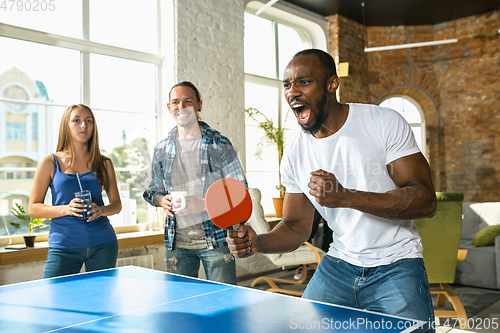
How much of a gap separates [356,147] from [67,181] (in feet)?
5.58

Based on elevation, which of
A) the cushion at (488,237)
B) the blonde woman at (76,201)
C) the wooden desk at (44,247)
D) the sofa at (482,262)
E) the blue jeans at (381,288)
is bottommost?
the sofa at (482,262)

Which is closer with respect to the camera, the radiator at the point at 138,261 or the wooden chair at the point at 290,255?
the radiator at the point at 138,261

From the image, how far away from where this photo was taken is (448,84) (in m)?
7.93

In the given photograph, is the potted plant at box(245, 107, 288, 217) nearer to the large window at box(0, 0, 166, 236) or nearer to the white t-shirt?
the large window at box(0, 0, 166, 236)

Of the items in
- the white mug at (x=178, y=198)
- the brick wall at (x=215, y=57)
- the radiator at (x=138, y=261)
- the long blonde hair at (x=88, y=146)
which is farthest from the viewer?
the brick wall at (x=215, y=57)

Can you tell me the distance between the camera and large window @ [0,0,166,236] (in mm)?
3744

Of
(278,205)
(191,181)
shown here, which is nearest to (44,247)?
(191,181)

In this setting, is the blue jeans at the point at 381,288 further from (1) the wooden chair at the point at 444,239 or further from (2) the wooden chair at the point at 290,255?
(2) the wooden chair at the point at 290,255

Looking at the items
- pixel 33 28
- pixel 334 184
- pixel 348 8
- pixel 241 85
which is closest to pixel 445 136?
pixel 348 8

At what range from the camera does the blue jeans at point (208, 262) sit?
2258 mm

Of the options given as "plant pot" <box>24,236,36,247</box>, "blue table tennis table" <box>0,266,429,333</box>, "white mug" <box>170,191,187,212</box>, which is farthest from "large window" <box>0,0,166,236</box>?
"blue table tennis table" <box>0,266,429,333</box>

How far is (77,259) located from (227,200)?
4.50ft

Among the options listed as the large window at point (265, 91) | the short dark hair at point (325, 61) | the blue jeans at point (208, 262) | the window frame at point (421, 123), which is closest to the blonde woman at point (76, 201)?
the blue jeans at point (208, 262)

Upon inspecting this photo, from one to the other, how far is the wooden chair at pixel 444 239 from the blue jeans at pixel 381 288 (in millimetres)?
2185
